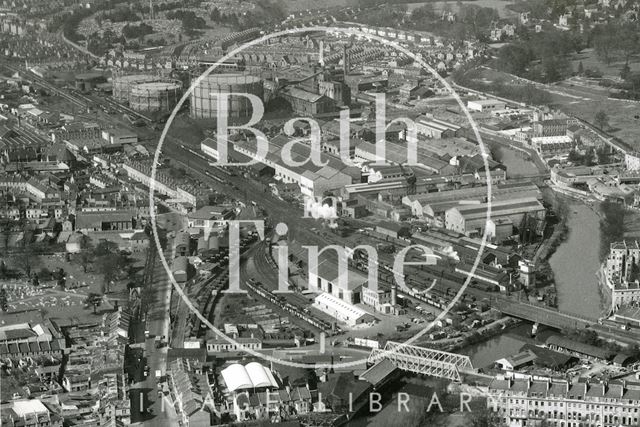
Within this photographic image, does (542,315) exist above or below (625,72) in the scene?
below

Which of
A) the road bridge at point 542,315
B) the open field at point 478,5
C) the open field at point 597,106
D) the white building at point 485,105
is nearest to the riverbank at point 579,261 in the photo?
the road bridge at point 542,315

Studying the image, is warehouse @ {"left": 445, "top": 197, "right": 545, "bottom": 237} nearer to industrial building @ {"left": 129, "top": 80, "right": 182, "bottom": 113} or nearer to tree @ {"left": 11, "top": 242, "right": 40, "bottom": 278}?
tree @ {"left": 11, "top": 242, "right": 40, "bottom": 278}

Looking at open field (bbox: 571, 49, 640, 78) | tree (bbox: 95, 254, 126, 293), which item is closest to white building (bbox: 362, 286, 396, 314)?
tree (bbox: 95, 254, 126, 293)

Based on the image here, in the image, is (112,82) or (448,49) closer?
(112,82)

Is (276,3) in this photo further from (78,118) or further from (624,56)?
(78,118)

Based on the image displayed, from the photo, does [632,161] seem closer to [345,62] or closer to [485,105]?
[485,105]

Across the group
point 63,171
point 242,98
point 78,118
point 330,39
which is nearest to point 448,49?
point 330,39

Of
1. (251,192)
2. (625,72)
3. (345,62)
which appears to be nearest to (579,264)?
(251,192)
